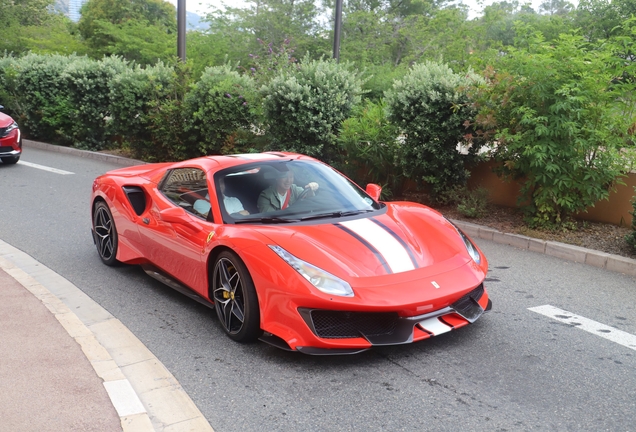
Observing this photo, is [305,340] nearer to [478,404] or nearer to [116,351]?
[478,404]

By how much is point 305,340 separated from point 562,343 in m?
1.96

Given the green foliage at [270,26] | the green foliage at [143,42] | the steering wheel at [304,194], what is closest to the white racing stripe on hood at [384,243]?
the steering wheel at [304,194]

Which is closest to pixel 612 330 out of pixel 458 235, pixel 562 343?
pixel 562 343

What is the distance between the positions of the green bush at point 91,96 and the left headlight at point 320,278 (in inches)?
513

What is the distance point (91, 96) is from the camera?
53.5 ft

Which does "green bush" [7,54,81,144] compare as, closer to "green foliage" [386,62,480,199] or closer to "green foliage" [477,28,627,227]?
"green foliage" [386,62,480,199]

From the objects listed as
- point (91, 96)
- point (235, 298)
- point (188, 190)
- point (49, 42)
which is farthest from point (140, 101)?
point (49, 42)

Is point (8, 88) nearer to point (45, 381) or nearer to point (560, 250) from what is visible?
point (560, 250)

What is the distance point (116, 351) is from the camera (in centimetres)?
440

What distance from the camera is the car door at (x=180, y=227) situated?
4.94 m

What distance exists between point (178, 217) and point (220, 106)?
7719 mm

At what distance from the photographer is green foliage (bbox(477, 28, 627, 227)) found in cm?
735

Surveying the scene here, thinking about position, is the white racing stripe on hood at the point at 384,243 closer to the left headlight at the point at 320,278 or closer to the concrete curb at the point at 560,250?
the left headlight at the point at 320,278

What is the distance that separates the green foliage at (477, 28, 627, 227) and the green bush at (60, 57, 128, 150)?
36.5 feet
